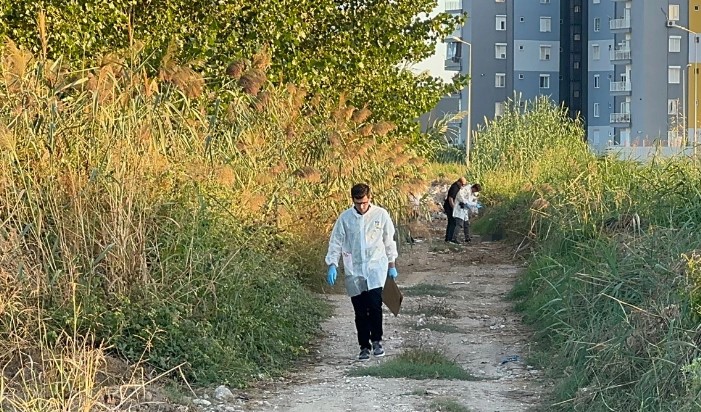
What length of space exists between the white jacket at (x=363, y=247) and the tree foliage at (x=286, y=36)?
463cm

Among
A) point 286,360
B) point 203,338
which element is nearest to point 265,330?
point 286,360

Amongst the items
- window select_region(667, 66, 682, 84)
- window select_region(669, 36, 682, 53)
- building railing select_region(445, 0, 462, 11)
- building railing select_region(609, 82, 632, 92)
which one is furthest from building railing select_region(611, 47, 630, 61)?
building railing select_region(445, 0, 462, 11)

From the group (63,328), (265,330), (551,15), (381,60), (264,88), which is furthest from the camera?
(551,15)

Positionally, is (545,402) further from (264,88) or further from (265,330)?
(264,88)

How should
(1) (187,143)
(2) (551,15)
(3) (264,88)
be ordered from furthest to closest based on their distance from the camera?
(2) (551,15) < (3) (264,88) < (1) (187,143)

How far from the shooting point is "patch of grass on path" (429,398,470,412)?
9.33 metres

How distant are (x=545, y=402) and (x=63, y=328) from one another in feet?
12.8

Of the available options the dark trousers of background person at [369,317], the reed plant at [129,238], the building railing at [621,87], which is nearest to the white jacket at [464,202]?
the reed plant at [129,238]

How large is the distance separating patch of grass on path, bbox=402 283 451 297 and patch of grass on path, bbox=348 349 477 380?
21.3ft

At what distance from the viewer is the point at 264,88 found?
18.1 m

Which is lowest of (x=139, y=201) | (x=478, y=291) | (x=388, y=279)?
(x=478, y=291)

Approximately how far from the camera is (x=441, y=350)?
12242 millimetres

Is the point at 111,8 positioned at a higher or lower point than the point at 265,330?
higher

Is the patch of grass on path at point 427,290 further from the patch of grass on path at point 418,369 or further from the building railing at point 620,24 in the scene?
the building railing at point 620,24
